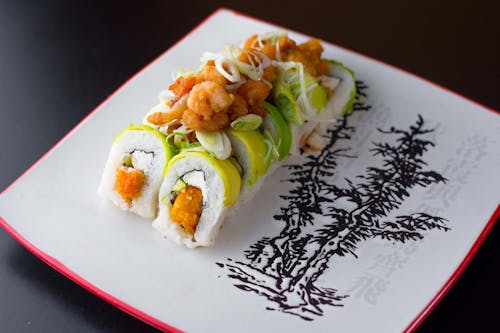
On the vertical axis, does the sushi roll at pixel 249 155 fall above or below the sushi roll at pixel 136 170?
above

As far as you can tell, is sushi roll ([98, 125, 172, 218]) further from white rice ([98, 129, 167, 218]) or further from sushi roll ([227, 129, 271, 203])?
sushi roll ([227, 129, 271, 203])

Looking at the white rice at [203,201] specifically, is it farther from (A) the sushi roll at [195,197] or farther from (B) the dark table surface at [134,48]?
(B) the dark table surface at [134,48]

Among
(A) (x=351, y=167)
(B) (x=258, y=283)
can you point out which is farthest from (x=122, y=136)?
(A) (x=351, y=167)

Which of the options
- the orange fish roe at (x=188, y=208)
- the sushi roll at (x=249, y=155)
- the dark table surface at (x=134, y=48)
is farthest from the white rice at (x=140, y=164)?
the dark table surface at (x=134, y=48)

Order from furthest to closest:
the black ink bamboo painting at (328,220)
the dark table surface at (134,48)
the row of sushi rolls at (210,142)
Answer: the dark table surface at (134,48), the row of sushi rolls at (210,142), the black ink bamboo painting at (328,220)

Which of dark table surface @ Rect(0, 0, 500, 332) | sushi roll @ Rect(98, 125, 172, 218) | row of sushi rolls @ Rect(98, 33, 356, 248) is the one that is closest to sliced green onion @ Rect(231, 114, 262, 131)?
row of sushi rolls @ Rect(98, 33, 356, 248)

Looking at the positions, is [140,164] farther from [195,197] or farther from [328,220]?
[328,220]

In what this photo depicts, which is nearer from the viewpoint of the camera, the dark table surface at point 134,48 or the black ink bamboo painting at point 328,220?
the black ink bamboo painting at point 328,220

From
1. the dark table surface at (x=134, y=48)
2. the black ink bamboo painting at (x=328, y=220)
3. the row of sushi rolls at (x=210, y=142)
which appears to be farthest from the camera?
the dark table surface at (x=134, y=48)
